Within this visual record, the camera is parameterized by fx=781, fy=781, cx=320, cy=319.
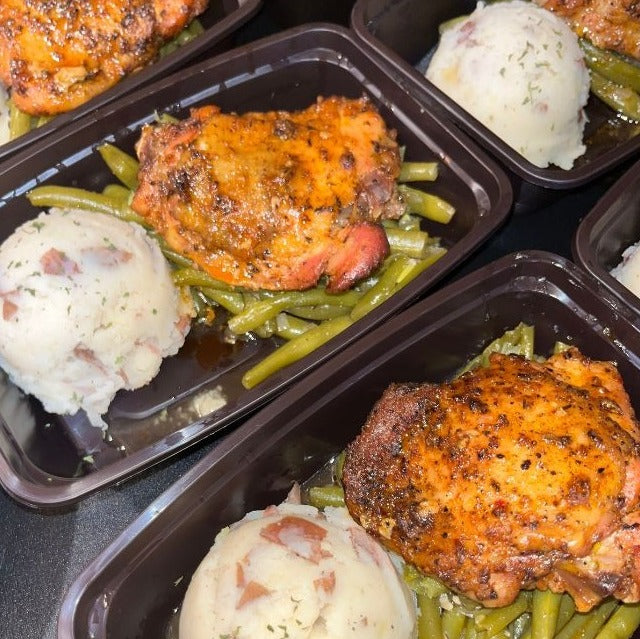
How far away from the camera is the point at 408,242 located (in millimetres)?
3061

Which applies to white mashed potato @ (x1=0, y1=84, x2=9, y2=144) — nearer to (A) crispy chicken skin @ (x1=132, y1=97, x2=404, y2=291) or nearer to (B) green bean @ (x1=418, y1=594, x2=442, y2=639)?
(A) crispy chicken skin @ (x1=132, y1=97, x2=404, y2=291)

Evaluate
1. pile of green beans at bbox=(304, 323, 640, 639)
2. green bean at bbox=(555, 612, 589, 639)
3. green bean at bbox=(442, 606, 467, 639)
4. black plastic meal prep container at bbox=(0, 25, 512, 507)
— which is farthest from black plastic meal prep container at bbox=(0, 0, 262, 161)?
green bean at bbox=(555, 612, 589, 639)

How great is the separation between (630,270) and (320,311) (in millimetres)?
1164

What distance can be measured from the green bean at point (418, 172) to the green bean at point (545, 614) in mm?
1592

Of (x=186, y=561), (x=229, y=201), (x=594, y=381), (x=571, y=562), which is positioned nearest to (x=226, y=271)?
(x=229, y=201)

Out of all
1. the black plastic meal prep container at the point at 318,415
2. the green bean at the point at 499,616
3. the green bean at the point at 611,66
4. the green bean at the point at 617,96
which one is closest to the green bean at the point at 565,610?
the green bean at the point at 499,616

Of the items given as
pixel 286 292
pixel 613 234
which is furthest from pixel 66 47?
pixel 613 234

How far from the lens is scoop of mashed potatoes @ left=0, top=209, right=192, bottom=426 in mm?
2744

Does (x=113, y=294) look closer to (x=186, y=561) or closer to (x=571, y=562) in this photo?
(x=186, y=561)

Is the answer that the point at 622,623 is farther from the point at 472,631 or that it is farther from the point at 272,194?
the point at 272,194

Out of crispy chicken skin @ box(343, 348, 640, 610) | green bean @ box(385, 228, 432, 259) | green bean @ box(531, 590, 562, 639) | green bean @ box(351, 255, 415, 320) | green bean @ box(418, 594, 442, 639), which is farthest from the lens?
green bean @ box(385, 228, 432, 259)

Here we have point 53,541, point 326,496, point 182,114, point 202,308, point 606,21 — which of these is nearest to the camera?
point 326,496

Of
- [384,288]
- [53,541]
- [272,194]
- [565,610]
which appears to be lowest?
[53,541]

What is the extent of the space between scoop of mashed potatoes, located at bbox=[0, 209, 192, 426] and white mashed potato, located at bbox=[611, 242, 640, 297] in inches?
67.0
